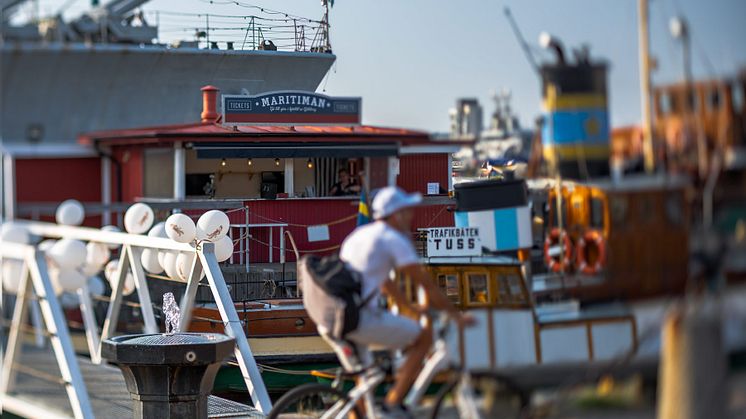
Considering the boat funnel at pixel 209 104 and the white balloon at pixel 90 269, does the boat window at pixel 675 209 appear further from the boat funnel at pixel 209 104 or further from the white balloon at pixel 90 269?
the white balloon at pixel 90 269

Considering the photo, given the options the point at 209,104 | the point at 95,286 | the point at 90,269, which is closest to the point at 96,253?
the point at 90,269

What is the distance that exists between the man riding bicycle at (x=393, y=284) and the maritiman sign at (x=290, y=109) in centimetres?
642

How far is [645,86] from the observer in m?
6.27

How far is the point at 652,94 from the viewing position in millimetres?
6234

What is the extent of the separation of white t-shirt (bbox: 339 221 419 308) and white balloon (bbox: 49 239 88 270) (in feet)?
19.0

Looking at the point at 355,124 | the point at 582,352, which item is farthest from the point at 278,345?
the point at 582,352

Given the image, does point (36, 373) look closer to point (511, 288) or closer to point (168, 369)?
point (168, 369)

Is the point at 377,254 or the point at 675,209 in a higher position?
the point at 675,209

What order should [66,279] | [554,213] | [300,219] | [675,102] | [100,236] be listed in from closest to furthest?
[675,102]
[554,213]
[100,236]
[66,279]
[300,219]

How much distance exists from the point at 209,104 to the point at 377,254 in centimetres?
615

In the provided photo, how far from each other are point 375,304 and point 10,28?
12.2 ft

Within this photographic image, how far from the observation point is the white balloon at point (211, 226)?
1132 centimetres

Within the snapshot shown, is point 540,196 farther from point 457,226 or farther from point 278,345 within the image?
point 278,345

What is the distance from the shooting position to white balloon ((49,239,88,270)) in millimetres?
11555
